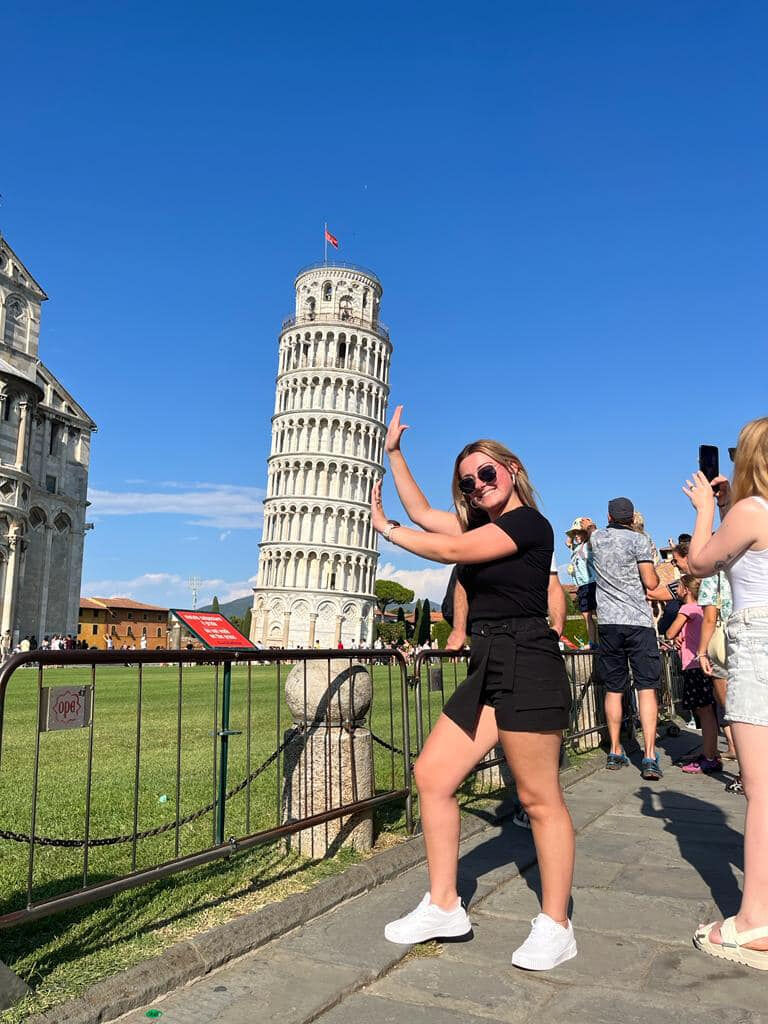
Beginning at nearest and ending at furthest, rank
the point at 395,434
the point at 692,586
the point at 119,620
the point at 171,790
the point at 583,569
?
the point at 395,434
the point at 171,790
the point at 692,586
the point at 583,569
the point at 119,620

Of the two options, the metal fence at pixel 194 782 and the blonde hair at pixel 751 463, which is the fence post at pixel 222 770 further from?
the blonde hair at pixel 751 463

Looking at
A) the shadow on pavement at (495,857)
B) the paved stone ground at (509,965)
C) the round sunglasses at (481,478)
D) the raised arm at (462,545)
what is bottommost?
the paved stone ground at (509,965)

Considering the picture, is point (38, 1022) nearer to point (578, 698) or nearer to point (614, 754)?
point (614, 754)

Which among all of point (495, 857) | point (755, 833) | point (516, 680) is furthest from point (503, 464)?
point (495, 857)

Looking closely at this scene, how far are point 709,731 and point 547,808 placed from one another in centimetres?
501

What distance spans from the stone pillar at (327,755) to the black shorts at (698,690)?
13.4 feet

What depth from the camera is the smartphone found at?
13.5 ft

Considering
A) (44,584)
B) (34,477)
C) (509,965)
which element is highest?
(34,477)

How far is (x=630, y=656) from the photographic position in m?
7.41

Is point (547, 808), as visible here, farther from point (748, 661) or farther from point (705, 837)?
point (705, 837)

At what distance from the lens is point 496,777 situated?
22.2ft

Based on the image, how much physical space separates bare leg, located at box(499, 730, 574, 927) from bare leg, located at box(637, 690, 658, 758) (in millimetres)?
4205

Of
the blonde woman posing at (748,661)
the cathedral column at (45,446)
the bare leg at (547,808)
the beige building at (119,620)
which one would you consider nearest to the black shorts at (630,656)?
the blonde woman posing at (748,661)

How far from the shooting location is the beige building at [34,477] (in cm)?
4647
